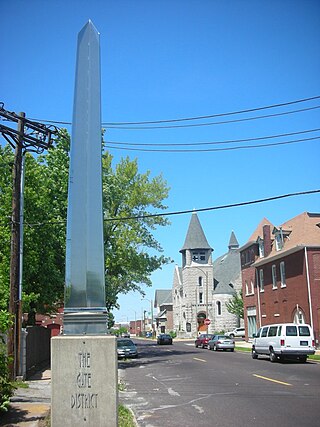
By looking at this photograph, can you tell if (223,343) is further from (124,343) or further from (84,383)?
(84,383)

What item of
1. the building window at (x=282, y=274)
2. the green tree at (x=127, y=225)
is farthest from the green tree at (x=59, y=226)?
the building window at (x=282, y=274)

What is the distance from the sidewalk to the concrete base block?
2.61 m

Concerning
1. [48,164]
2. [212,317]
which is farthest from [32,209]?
[212,317]

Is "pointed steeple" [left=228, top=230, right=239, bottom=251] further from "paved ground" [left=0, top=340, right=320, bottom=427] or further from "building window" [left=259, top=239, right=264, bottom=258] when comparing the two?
"paved ground" [left=0, top=340, right=320, bottom=427]

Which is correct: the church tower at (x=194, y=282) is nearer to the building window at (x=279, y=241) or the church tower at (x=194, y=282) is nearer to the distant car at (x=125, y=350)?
the building window at (x=279, y=241)

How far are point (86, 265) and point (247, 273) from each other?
4560 centimetres

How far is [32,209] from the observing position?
21.4 m

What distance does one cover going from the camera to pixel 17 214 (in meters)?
17.0

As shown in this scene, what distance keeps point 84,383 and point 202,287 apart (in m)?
80.5

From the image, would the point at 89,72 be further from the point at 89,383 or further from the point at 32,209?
the point at 32,209

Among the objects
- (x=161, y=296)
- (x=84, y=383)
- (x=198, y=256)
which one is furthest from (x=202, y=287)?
(x=84, y=383)

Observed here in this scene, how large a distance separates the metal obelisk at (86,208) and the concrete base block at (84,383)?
1.22 feet

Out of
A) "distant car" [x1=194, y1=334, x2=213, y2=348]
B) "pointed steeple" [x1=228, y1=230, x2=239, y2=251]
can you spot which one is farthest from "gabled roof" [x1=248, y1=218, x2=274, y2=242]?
"pointed steeple" [x1=228, y1=230, x2=239, y2=251]

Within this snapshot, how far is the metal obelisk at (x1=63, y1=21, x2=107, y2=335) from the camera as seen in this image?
7043 mm
